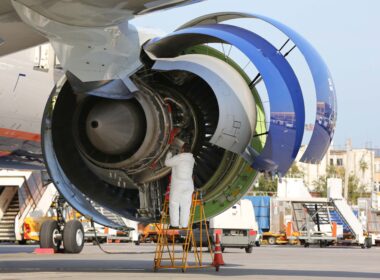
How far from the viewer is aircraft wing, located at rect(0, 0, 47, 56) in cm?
1013

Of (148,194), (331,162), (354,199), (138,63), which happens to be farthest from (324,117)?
(331,162)

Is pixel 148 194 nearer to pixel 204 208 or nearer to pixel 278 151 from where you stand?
pixel 204 208

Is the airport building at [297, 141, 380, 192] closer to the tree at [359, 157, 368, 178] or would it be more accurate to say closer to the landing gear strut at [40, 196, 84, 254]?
the tree at [359, 157, 368, 178]

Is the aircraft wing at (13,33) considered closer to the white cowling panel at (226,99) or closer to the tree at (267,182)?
the white cowling panel at (226,99)

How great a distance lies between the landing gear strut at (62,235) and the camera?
21406 mm

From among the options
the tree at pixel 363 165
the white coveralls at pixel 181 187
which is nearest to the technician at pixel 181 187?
the white coveralls at pixel 181 187

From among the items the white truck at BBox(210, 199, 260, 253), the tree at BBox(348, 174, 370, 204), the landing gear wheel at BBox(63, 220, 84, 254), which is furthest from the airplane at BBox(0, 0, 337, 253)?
the tree at BBox(348, 174, 370, 204)

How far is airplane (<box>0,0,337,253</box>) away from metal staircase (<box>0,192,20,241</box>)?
83.6 ft

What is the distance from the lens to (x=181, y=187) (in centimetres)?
1313

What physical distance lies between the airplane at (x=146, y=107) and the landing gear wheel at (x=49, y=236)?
6.32 m

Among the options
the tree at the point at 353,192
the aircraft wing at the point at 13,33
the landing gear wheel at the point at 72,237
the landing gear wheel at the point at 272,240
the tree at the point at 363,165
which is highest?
the tree at the point at 363,165

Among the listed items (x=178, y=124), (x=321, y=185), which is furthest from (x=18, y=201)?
(x=321, y=185)

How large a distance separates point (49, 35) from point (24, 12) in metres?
0.63

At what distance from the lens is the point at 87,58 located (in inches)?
433
